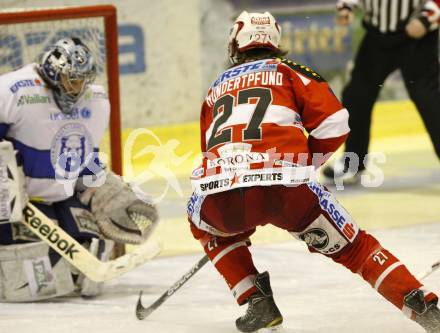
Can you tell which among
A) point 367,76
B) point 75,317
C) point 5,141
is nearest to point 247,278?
point 75,317

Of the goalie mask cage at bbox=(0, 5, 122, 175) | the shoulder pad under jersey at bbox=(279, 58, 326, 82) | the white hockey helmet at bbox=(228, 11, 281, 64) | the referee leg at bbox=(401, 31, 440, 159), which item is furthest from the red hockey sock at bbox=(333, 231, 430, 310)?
the referee leg at bbox=(401, 31, 440, 159)

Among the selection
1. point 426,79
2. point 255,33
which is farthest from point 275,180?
point 426,79

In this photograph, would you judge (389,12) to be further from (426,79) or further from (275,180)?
(275,180)

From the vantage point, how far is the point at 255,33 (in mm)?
3568

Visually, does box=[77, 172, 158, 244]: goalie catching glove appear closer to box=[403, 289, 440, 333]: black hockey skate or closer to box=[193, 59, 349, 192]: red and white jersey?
box=[193, 59, 349, 192]: red and white jersey

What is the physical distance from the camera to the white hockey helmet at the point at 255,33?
3.57 metres

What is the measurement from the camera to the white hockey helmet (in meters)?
3.57

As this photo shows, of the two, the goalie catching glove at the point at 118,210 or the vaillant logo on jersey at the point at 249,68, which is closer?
the vaillant logo on jersey at the point at 249,68

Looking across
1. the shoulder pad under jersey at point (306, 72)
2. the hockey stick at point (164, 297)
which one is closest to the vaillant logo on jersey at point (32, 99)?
the hockey stick at point (164, 297)

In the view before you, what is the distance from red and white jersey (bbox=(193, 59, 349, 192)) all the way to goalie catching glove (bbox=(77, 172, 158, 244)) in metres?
1.02

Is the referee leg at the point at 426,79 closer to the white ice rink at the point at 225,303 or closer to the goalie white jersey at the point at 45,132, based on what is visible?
the white ice rink at the point at 225,303

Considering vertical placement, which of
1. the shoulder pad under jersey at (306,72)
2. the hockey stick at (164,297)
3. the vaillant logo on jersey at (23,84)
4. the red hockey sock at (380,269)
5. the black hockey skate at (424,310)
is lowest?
the hockey stick at (164,297)

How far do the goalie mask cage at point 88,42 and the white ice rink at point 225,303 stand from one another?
62 centimetres

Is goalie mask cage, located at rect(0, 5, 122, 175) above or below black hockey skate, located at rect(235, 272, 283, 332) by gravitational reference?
above
